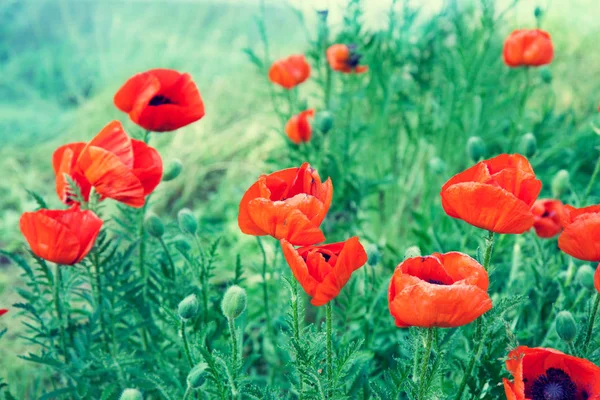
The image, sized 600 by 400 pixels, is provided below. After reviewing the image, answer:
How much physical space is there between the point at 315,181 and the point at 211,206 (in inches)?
73.4

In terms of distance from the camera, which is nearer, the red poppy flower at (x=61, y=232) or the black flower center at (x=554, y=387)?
the black flower center at (x=554, y=387)

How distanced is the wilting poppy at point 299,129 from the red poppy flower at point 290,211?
2.35 feet

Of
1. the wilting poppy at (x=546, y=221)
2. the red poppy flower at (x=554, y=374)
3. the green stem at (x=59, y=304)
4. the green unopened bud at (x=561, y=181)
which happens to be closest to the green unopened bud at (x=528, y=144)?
the green unopened bud at (x=561, y=181)

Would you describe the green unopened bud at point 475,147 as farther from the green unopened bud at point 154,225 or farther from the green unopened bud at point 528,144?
the green unopened bud at point 154,225

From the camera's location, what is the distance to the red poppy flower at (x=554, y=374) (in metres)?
0.68

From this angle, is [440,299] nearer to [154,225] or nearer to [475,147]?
[154,225]

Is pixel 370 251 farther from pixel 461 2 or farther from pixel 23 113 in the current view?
pixel 23 113

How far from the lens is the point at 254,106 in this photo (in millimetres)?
3451

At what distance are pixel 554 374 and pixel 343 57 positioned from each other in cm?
106

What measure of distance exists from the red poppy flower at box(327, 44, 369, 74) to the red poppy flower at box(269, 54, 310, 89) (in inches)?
3.0

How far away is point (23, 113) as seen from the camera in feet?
13.2

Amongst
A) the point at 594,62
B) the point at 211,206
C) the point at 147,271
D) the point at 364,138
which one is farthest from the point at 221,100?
the point at 147,271

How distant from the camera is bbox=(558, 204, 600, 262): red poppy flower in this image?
0.73 metres

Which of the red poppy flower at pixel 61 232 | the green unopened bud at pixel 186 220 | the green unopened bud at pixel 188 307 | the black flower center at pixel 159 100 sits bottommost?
the green unopened bud at pixel 188 307
